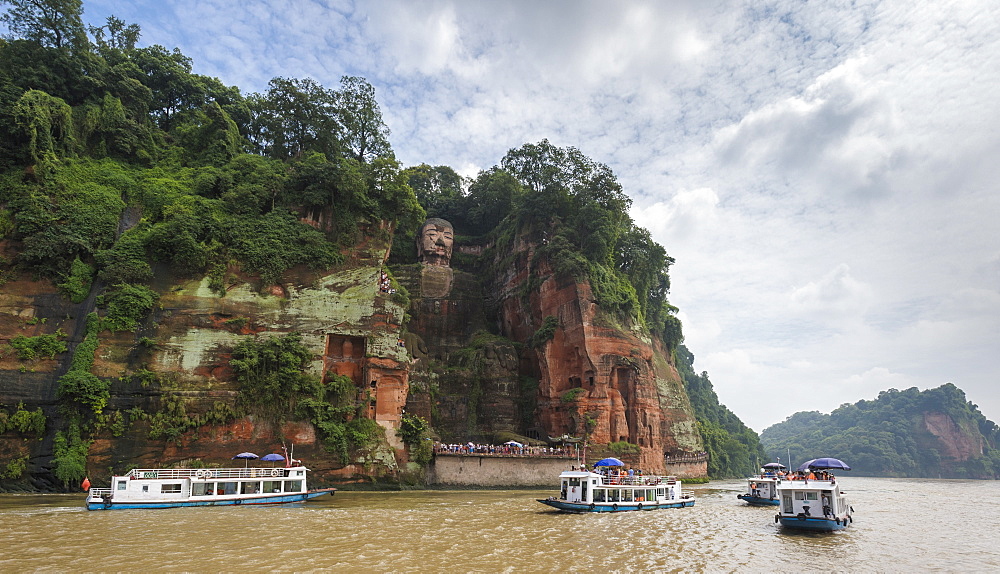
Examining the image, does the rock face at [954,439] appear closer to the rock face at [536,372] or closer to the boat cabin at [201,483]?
the rock face at [536,372]

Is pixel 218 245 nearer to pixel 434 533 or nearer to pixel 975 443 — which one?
pixel 434 533

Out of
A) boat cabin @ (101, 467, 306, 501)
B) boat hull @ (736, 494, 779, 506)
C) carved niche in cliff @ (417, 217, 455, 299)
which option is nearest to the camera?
boat cabin @ (101, 467, 306, 501)

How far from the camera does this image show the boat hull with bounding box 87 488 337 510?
2450 centimetres

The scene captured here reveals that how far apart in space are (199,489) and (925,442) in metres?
162

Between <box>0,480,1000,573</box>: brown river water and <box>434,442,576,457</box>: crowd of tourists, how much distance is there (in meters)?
13.0

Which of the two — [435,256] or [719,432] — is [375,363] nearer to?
[435,256]

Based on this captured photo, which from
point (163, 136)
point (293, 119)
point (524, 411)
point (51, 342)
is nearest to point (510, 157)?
point (293, 119)

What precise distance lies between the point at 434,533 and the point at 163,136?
41.3m

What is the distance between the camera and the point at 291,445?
115 feet

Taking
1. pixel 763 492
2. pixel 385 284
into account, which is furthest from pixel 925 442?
pixel 385 284

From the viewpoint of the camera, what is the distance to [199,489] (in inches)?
1059

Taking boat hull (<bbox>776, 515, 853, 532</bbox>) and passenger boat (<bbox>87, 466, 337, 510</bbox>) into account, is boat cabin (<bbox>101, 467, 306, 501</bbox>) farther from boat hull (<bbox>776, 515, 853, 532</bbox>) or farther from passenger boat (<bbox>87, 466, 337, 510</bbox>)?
boat hull (<bbox>776, 515, 853, 532</bbox>)

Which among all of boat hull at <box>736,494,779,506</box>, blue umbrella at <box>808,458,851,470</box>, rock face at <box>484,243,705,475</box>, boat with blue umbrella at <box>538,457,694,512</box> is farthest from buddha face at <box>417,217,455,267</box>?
blue umbrella at <box>808,458,851,470</box>

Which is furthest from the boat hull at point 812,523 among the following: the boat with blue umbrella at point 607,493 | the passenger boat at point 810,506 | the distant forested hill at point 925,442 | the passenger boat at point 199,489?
the distant forested hill at point 925,442
